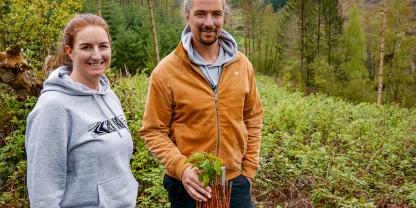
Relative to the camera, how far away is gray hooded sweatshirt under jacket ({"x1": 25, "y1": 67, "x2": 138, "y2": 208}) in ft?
6.31

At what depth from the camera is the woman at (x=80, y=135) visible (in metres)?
1.93

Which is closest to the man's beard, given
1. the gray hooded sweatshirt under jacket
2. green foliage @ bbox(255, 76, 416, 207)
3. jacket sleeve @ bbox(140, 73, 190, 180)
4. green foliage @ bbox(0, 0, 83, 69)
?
jacket sleeve @ bbox(140, 73, 190, 180)

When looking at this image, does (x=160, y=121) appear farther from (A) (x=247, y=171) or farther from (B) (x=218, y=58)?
(A) (x=247, y=171)

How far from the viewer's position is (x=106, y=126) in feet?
7.23

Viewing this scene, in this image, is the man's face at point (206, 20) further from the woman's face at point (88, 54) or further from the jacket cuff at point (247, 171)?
the jacket cuff at point (247, 171)

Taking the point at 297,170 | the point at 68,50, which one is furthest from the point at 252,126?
the point at 297,170

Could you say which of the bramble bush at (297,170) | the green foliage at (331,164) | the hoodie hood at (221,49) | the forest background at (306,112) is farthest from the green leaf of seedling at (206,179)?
the green foliage at (331,164)

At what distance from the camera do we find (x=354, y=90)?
2973 cm

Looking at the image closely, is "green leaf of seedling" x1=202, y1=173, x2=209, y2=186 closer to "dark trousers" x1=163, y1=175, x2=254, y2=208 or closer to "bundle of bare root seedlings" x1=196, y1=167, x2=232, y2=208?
"bundle of bare root seedlings" x1=196, y1=167, x2=232, y2=208

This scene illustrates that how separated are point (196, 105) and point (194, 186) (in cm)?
51

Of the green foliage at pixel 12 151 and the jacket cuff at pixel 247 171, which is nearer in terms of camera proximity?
the jacket cuff at pixel 247 171

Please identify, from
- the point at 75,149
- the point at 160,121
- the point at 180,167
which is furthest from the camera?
the point at 160,121

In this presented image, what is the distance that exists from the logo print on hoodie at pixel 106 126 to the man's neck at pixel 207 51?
687 mm

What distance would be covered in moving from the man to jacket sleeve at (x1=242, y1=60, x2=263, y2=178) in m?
0.11
